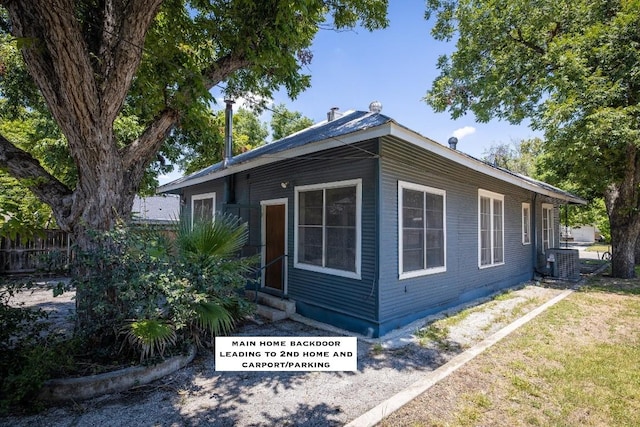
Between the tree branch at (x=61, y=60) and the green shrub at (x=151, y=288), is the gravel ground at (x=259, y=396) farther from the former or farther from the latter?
the tree branch at (x=61, y=60)

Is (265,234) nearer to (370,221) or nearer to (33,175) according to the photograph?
(370,221)

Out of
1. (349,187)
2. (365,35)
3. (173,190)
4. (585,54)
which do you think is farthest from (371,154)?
(585,54)

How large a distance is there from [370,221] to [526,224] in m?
7.90

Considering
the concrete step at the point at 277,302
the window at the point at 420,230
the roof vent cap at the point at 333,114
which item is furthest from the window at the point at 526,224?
the concrete step at the point at 277,302

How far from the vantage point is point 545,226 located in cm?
1197

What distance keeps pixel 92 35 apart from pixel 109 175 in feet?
7.04

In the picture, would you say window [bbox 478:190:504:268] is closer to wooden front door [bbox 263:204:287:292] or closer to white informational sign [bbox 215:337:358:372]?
wooden front door [bbox 263:204:287:292]

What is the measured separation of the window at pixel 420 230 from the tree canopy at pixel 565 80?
6229mm

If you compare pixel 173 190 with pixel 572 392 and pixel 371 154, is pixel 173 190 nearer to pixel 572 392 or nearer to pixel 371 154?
pixel 371 154

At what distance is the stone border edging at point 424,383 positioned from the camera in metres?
2.83

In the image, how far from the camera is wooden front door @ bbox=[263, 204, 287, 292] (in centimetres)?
681

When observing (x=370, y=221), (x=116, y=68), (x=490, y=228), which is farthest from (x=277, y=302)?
(x=490, y=228)

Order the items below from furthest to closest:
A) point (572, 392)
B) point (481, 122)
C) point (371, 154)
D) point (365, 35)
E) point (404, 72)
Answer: point (481, 122) → point (404, 72) → point (365, 35) → point (371, 154) → point (572, 392)

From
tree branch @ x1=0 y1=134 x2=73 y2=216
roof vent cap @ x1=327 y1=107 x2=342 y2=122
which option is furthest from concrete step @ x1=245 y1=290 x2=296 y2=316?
roof vent cap @ x1=327 y1=107 x2=342 y2=122
